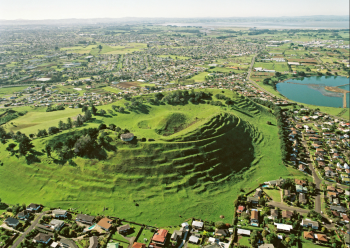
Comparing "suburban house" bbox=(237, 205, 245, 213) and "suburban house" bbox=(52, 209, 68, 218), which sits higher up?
"suburban house" bbox=(52, 209, 68, 218)

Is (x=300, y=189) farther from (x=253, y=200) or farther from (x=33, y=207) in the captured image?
(x=33, y=207)

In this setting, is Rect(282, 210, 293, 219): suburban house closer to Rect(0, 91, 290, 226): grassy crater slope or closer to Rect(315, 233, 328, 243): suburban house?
Rect(315, 233, 328, 243): suburban house

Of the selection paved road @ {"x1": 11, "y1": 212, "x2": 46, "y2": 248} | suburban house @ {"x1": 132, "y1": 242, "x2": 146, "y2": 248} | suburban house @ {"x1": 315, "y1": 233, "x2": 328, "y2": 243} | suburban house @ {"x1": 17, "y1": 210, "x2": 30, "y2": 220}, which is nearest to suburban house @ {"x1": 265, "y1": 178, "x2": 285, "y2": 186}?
suburban house @ {"x1": 315, "y1": 233, "x2": 328, "y2": 243}

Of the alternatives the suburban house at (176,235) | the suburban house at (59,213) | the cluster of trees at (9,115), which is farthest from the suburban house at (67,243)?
the cluster of trees at (9,115)

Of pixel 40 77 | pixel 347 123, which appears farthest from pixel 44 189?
pixel 40 77

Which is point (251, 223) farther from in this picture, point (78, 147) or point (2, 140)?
point (2, 140)

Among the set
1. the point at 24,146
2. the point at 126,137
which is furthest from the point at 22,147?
the point at 126,137
